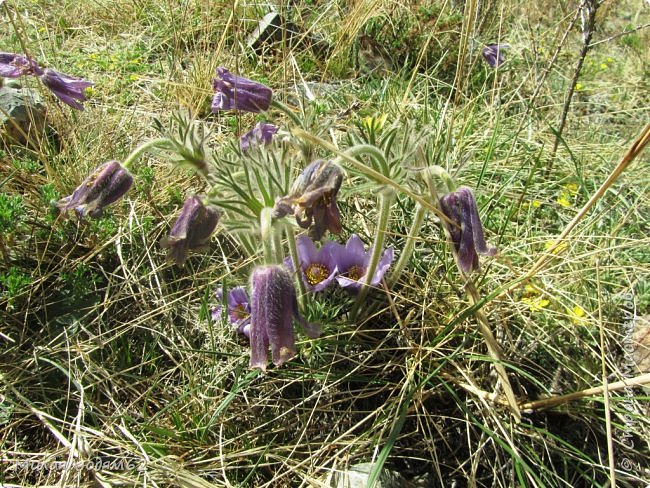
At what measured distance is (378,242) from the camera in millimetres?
1355

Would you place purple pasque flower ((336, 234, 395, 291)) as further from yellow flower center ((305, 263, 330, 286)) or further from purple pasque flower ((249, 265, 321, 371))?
purple pasque flower ((249, 265, 321, 371))

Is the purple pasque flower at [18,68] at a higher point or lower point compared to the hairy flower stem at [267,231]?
higher

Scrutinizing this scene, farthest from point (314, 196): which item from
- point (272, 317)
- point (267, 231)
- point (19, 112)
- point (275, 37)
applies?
point (275, 37)

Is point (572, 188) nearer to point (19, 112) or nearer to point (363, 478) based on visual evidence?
point (363, 478)

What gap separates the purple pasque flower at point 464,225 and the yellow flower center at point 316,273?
0.44 metres

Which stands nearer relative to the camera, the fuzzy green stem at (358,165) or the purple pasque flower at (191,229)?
the fuzzy green stem at (358,165)

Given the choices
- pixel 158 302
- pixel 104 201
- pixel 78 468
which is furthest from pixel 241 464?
pixel 104 201

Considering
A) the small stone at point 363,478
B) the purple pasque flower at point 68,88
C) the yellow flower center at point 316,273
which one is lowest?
the small stone at point 363,478

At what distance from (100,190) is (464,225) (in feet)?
2.69

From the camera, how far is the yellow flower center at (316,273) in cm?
151

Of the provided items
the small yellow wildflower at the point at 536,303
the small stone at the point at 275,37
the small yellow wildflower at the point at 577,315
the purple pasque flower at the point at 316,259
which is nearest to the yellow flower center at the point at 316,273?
the purple pasque flower at the point at 316,259

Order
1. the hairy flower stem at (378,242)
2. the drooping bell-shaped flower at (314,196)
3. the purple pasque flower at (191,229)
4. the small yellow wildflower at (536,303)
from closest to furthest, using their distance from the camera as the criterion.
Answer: the drooping bell-shaped flower at (314,196) < the purple pasque flower at (191,229) < the hairy flower stem at (378,242) < the small yellow wildflower at (536,303)

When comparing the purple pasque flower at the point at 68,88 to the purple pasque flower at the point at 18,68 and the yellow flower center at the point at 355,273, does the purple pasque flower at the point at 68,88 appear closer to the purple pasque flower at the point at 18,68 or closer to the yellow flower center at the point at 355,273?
the purple pasque flower at the point at 18,68

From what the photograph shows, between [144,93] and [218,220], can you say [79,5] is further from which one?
[218,220]
